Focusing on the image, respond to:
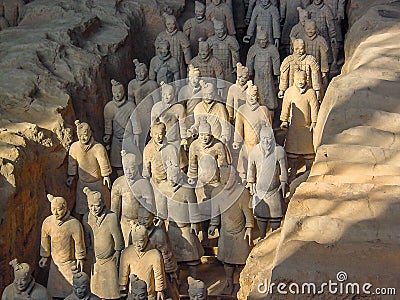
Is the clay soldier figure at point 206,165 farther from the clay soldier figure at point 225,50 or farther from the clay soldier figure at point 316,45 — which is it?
the clay soldier figure at point 316,45

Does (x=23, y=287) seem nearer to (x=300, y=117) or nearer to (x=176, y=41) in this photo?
(x=300, y=117)

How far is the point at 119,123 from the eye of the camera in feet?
29.4

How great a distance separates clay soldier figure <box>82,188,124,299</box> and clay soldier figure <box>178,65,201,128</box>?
238cm

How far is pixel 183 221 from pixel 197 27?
4.08 metres

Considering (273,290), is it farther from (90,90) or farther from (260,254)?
(90,90)

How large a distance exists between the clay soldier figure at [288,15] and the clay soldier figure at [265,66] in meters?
1.47

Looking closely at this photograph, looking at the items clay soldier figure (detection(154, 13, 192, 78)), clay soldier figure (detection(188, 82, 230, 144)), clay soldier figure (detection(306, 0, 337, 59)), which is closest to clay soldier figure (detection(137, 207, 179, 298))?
clay soldier figure (detection(188, 82, 230, 144))

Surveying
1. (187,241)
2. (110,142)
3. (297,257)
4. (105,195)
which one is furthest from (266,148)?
(297,257)

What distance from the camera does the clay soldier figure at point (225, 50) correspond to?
10.1m

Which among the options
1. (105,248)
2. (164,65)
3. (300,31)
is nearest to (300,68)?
(300,31)

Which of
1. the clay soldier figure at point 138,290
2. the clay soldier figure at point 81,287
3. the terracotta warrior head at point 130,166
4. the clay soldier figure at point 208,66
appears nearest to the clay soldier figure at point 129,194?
the terracotta warrior head at point 130,166

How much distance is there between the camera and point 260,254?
5.60 meters

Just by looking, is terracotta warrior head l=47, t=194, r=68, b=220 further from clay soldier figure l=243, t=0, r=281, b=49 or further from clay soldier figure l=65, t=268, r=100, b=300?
clay soldier figure l=243, t=0, r=281, b=49

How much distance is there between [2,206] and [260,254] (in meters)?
2.52
